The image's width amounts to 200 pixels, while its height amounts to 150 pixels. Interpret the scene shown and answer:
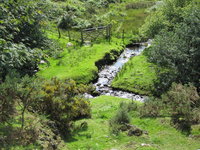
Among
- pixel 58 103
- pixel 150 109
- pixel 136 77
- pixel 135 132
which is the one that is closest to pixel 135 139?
pixel 135 132

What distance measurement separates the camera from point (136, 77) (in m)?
29.5

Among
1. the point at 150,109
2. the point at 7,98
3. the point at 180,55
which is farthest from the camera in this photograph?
the point at 180,55

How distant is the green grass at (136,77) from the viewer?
1077 inches

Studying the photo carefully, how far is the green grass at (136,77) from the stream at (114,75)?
778mm

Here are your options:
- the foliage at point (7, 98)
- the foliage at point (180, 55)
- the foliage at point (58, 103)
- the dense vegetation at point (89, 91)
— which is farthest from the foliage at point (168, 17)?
the foliage at point (7, 98)

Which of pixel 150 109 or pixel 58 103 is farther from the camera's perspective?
pixel 150 109

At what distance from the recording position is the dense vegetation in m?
11.0

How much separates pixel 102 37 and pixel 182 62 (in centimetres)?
2047

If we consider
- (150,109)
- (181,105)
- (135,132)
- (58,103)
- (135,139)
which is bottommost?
(135,139)

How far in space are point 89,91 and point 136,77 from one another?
9423mm

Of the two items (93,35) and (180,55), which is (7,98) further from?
(93,35)

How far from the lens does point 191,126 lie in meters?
15.8

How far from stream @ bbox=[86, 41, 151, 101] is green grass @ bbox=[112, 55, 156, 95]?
78 cm

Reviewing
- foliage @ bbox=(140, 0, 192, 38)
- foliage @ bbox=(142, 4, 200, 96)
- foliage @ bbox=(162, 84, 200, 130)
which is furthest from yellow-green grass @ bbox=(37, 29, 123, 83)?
foliage @ bbox=(162, 84, 200, 130)
